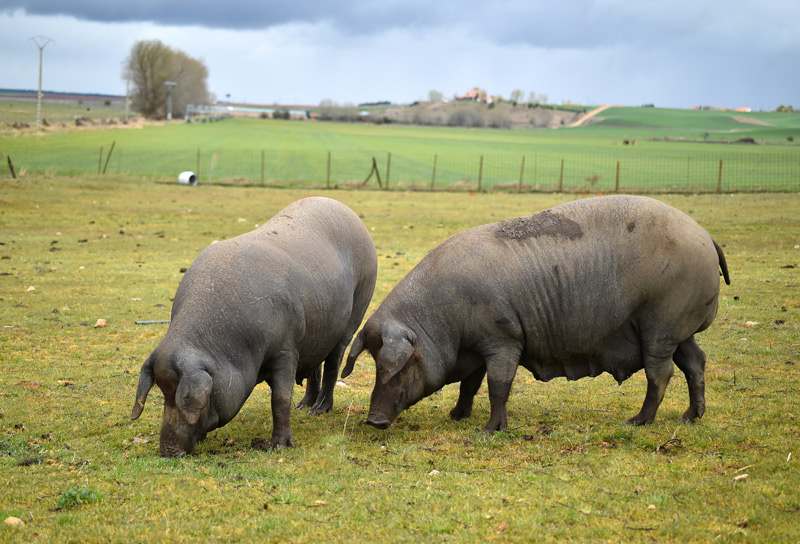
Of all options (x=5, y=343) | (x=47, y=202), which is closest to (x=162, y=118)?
(x=47, y=202)

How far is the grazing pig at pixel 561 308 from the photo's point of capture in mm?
8109

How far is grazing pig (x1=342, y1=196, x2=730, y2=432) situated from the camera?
8.11m

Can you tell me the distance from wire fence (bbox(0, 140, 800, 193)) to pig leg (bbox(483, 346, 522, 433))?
2978cm

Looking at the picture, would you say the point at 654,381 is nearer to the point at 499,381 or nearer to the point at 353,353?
the point at 499,381

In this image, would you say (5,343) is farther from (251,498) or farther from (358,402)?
(251,498)

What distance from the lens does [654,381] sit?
8.24 meters

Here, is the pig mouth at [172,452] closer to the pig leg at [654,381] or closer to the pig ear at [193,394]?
the pig ear at [193,394]

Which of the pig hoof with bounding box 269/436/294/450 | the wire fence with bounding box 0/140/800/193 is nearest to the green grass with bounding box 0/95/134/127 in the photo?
the wire fence with bounding box 0/140/800/193

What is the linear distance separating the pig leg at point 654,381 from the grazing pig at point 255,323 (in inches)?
132

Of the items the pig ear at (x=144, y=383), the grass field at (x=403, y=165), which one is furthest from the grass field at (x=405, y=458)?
the grass field at (x=403, y=165)

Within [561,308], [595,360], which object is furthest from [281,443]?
[595,360]

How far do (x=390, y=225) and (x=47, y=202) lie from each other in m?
13.3

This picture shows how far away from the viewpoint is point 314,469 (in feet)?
23.1

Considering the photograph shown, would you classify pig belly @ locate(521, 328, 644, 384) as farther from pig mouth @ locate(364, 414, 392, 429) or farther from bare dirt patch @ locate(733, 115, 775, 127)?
bare dirt patch @ locate(733, 115, 775, 127)
